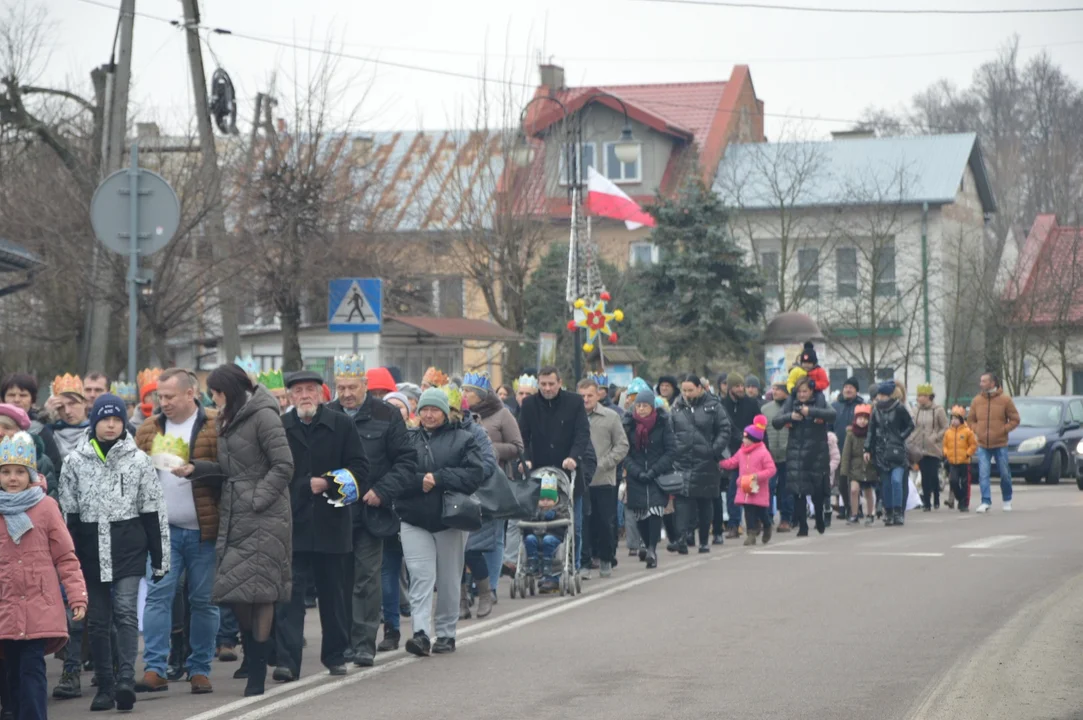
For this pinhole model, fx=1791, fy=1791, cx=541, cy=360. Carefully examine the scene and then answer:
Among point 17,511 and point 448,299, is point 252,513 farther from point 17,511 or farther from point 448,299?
point 448,299

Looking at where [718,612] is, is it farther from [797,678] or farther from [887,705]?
[887,705]

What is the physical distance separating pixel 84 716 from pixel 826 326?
149 feet

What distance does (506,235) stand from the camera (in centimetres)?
4100

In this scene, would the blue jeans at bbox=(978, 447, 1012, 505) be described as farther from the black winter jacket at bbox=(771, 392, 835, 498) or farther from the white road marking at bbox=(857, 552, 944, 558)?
the white road marking at bbox=(857, 552, 944, 558)

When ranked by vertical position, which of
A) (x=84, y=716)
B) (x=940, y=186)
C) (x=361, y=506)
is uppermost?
(x=940, y=186)

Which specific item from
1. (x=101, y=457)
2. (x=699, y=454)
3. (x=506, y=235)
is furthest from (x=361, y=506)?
(x=506, y=235)

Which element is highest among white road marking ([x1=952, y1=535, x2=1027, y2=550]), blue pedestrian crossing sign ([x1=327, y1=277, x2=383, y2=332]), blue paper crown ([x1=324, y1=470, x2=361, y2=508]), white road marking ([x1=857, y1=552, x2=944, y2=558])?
blue pedestrian crossing sign ([x1=327, y1=277, x2=383, y2=332])

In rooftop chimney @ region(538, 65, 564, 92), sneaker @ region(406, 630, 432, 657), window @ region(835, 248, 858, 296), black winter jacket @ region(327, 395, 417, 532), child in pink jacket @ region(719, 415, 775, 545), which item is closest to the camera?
black winter jacket @ region(327, 395, 417, 532)

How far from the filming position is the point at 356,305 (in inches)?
768

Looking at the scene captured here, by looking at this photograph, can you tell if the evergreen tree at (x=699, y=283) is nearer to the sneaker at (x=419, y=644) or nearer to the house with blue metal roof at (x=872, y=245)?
the house with blue metal roof at (x=872, y=245)

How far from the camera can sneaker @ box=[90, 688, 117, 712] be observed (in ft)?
30.6

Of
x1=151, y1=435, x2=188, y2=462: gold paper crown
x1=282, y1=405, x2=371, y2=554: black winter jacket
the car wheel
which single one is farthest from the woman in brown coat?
the car wheel

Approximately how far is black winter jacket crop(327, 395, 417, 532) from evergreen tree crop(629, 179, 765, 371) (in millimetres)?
32540

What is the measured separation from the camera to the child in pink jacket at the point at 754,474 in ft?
64.4
